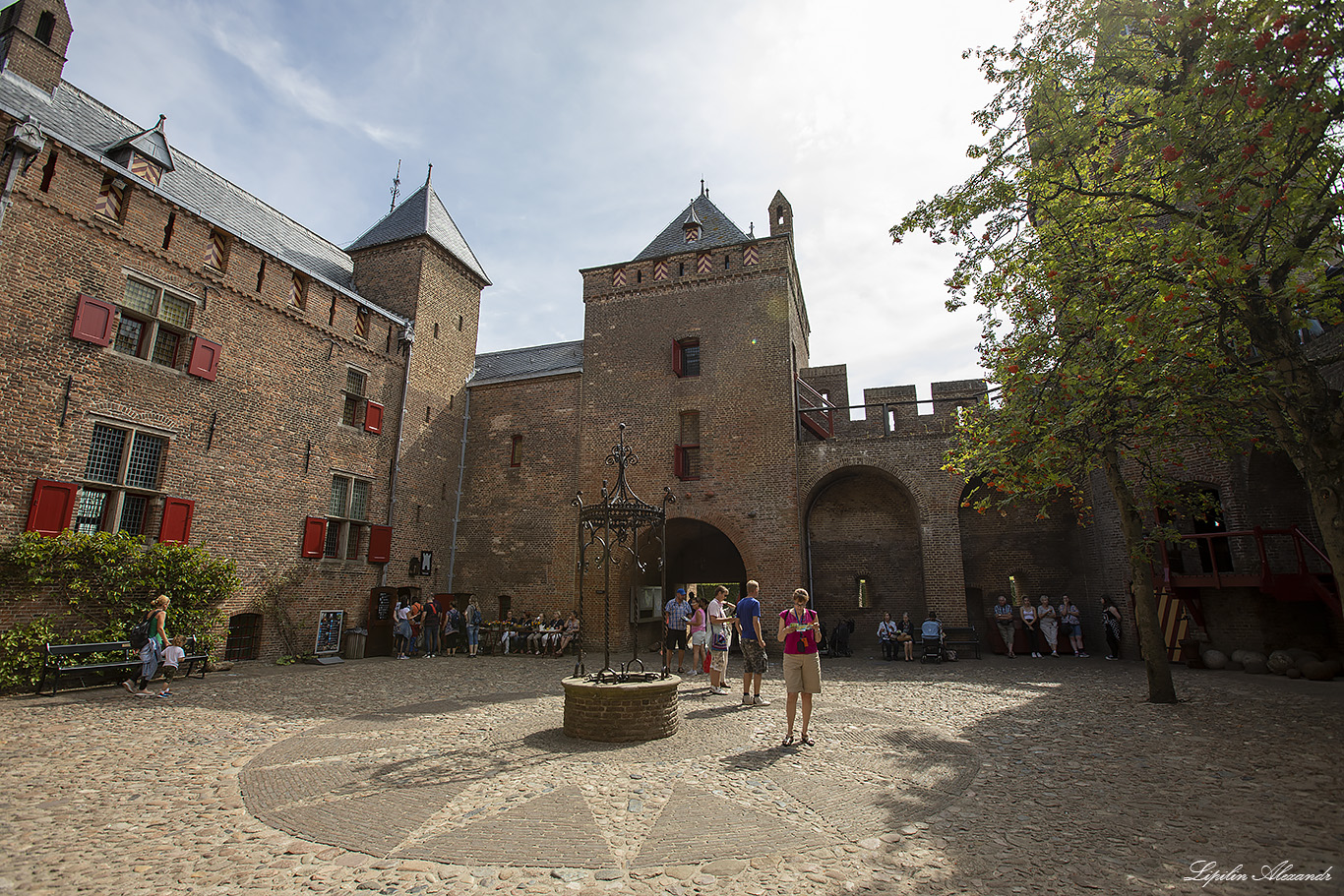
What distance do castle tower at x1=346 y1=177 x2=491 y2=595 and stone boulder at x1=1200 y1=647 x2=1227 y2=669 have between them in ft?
64.4

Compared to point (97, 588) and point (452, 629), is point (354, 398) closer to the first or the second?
point (452, 629)

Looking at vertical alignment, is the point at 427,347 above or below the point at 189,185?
below

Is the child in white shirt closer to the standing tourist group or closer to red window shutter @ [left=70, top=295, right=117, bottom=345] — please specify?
red window shutter @ [left=70, top=295, right=117, bottom=345]

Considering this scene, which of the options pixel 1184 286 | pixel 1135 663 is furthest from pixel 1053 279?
pixel 1135 663

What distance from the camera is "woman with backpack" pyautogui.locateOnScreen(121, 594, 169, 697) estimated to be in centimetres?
966

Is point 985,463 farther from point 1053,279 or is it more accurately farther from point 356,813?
point 356,813

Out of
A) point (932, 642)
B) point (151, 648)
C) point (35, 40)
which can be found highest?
point (35, 40)

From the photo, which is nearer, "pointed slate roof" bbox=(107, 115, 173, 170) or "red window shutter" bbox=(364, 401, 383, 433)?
"pointed slate roof" bbox=(107, 115, 173, 170)

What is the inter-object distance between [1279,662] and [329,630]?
20352 millimetres

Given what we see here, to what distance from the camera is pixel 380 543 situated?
57.0ft

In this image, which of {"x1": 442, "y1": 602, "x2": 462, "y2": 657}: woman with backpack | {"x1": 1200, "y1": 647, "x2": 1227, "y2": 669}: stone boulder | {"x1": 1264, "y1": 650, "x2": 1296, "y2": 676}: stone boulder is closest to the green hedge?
{"x1": 442, "y1": 602, "x2": 462, "y2": 657}: woman with backpack

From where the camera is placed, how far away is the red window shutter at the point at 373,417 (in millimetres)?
17469

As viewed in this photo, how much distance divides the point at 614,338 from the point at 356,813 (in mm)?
16684

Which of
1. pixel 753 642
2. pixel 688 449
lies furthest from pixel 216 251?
pixel 753 642
